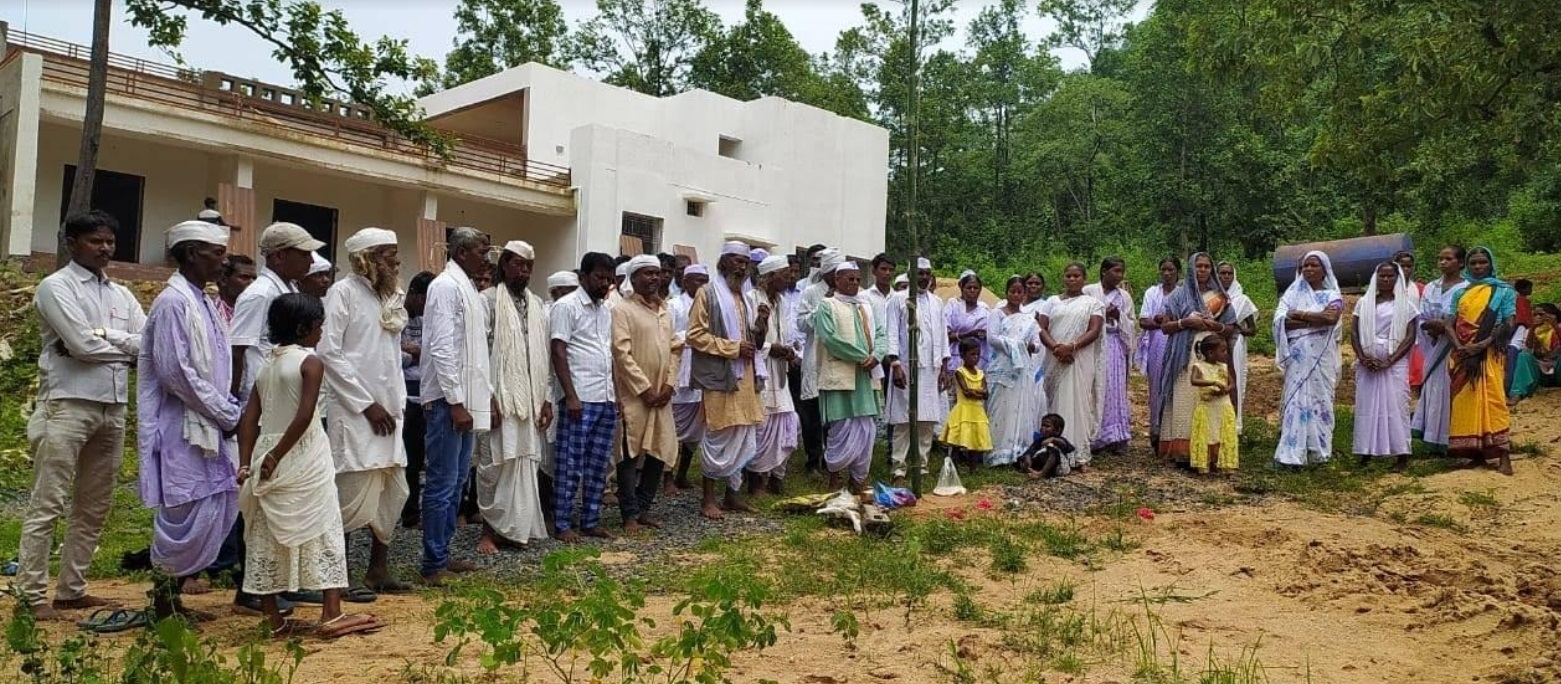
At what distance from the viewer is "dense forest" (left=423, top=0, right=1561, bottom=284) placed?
9.50m

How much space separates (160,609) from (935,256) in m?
29.5

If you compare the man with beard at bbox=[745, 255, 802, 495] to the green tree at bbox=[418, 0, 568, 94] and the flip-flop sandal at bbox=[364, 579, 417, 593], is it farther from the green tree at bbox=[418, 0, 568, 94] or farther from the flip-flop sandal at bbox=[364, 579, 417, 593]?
the green tree at bbox=[418, 0, 568, 94]

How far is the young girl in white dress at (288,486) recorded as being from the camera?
13.0 ft

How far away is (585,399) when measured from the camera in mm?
6184

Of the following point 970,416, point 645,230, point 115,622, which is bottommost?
point 115,622

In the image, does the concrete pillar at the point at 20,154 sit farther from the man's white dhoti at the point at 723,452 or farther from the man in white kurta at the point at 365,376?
the man in white kurta at the point at 365,376

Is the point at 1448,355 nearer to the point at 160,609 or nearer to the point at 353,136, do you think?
the point at 160,609

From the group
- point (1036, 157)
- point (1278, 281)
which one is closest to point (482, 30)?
point (1036, 157)

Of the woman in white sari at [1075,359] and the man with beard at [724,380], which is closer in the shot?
the man with beard at [724,380]

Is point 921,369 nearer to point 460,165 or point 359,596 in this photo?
point 359,596

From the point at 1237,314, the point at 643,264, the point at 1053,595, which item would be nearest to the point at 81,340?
the point at 643,264

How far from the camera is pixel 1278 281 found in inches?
628

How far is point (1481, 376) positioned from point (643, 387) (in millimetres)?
6192

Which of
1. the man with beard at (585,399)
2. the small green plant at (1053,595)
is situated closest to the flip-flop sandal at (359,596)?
the man with beard at (585,399)
